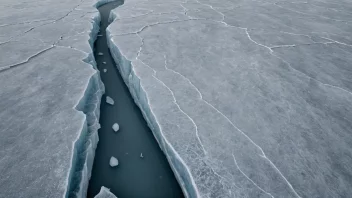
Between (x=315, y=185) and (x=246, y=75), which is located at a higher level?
(x=246, y=75)

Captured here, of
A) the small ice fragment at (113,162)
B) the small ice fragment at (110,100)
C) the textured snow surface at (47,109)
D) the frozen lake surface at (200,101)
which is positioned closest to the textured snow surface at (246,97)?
the frozen lake surface at (200,101)

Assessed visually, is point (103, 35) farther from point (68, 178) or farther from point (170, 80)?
point (68, 178)

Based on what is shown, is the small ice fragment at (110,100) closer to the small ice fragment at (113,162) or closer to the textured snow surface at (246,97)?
the textured snow surface at (246,97)

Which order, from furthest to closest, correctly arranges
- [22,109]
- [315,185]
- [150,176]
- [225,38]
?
1. [225,38]
2. [22,109]
3. [150,176]
4. [315,185]

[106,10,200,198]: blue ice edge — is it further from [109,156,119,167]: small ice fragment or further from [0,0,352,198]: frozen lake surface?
[109,156,119,167]: small ice fragment

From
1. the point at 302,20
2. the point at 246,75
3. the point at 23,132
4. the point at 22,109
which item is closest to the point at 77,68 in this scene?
the point at 22,109

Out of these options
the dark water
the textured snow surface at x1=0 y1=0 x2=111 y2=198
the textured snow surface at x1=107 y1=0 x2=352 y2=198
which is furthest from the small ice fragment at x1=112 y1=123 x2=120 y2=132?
the textured snow surface at x1=107 y1=0 x2=352 y2=198

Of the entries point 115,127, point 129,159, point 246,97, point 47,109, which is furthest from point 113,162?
point 246,97
